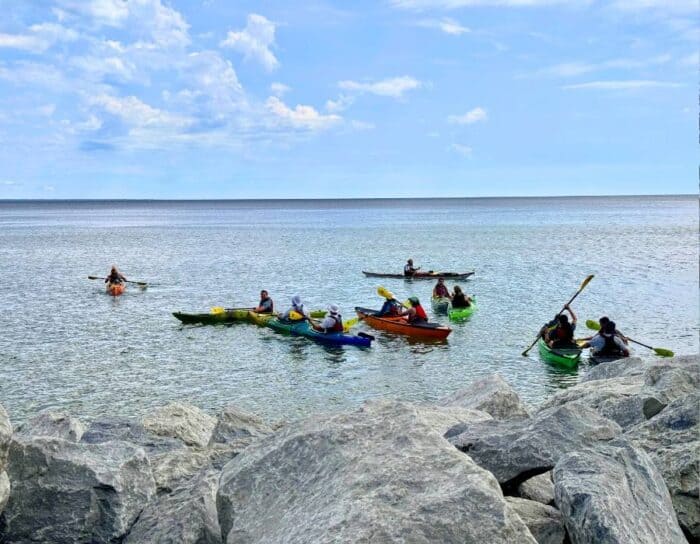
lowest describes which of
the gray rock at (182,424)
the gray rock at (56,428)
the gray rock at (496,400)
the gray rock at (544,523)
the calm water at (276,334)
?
the calm water at (276,334)

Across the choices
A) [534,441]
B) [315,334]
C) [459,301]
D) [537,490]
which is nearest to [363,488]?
[534,441]

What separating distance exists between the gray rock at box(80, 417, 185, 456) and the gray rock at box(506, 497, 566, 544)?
→ 6481 millimetres

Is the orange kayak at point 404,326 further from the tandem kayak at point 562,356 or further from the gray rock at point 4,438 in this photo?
the gray rock at point 4,438

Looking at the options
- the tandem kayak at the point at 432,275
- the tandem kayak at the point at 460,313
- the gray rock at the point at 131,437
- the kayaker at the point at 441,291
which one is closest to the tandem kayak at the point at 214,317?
the tandem kayak at the point at 460,313

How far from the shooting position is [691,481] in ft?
27.1

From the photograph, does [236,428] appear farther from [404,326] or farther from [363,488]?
[404,326]

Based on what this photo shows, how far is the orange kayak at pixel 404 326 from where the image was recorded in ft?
105

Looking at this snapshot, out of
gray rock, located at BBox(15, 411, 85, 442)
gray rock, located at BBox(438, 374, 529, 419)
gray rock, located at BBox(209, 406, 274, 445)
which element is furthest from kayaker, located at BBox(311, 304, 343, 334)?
gray rock, located at BBox(15, 411, 85, 442)

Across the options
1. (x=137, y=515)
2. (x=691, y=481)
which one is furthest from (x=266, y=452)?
(x=691, y=481)

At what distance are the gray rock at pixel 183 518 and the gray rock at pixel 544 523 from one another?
3143mm

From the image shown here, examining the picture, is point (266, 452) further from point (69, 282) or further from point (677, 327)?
point (69, 282)

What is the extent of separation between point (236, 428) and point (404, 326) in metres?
21.5

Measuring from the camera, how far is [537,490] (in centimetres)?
853

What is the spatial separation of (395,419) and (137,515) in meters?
3.31
